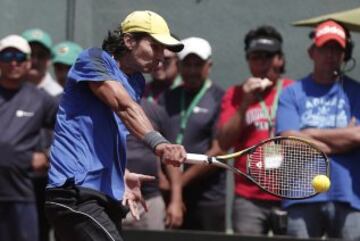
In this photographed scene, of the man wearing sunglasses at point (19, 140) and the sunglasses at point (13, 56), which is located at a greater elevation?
the sunglasses at point (13, 56)

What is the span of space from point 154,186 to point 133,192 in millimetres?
2421

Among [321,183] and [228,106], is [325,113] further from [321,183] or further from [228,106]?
[321,183]

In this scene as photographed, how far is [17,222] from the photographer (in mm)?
8672

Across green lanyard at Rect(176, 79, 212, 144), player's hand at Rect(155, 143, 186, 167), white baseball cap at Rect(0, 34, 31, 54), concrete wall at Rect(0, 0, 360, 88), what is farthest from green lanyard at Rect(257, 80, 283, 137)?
player's hand at Rect(155, 143, 186, 167)

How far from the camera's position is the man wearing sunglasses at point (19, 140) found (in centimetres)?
867

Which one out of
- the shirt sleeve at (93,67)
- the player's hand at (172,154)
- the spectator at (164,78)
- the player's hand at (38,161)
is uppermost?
the shirt sleeve at (93,67)

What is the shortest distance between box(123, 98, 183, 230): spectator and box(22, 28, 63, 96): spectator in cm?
112

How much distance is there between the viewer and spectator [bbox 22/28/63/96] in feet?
31.2

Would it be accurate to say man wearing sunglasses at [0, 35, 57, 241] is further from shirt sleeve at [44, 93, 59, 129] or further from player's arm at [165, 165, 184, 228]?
player's arm at [165, 165, 184, 228]

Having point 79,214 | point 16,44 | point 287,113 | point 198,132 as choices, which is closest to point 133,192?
point 79,214

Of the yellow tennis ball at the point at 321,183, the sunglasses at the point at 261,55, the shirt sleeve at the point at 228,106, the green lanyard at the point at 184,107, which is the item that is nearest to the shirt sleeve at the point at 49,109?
the green lanyard at the point at 184,107

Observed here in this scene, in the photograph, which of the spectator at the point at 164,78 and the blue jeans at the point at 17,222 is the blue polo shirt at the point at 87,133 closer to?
the blue jeans at the point at 17,222

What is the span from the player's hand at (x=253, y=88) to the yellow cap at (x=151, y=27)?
2208 mm

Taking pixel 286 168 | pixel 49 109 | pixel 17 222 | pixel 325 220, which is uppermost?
pixel 49 109
